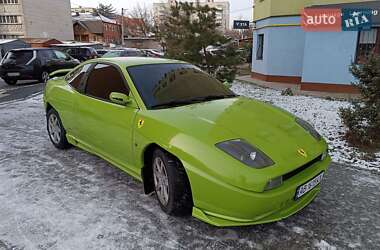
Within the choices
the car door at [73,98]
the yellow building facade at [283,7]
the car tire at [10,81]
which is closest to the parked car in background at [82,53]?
the car tire at [10,81]

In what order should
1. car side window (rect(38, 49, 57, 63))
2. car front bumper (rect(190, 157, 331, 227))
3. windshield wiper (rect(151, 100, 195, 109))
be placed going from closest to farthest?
car front bumper (rect(190, 157, 331, 227))
windshield wiper (rect(151, 100, 195, 109))
car side window (rect(38, 49, 57, 63))

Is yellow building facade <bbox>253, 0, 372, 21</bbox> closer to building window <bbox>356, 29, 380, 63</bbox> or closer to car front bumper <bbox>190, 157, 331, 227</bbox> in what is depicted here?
building window <bbox>356, 29, 380, 63</bbox>

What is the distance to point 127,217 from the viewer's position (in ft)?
10.3

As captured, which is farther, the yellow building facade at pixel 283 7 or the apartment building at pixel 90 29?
the apartment building at pixel 90 29

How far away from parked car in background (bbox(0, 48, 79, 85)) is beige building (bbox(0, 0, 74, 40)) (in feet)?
130

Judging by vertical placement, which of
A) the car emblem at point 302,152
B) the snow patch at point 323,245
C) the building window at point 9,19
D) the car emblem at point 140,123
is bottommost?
the snow patch at point 323,245

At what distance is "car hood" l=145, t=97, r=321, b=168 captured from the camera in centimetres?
279

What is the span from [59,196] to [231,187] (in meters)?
2.05

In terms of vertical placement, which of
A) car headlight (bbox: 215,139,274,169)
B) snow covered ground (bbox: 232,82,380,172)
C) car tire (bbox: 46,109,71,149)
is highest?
car headlight (bbox: 215,139,274,169)

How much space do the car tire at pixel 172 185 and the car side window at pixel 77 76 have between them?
2.01m

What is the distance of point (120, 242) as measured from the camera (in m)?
2.75

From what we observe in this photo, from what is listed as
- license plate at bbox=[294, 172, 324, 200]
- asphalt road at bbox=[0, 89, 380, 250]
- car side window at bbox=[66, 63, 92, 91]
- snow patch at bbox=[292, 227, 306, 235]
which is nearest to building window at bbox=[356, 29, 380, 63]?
asphalt road at bbox=[0, 89, 380, 250]

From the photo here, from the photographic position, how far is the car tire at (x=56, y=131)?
496 cm

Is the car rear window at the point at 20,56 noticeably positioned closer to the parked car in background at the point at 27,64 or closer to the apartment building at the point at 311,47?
the parked car in background at the point at 27,64
